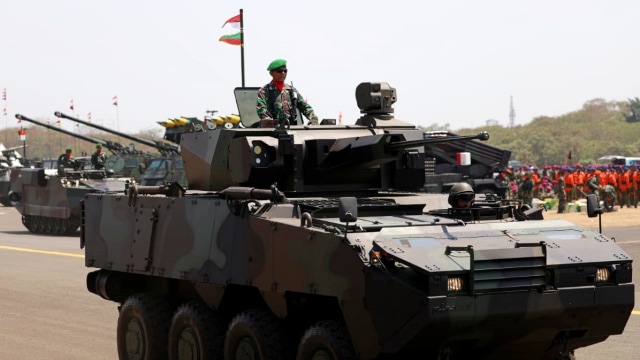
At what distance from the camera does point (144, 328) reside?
42.1ft

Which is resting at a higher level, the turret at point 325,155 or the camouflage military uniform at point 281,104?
the camouflage military uniform at point 281,104

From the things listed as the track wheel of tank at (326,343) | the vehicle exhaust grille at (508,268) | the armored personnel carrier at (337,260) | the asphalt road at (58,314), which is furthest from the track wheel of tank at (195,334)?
the vehicle exhaust grille at (508,268)

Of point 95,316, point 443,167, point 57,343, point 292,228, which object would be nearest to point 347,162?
point 292,228

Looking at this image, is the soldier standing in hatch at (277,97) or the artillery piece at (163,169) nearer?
the soldier standing in hatch at (277,97)

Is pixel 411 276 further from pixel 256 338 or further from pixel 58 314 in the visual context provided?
pixel 58 314

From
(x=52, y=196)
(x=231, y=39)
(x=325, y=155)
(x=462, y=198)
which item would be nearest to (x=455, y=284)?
(x=462, y=198)

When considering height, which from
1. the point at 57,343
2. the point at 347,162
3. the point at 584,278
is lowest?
the point at 57,343

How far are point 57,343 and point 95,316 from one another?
92.6 inches

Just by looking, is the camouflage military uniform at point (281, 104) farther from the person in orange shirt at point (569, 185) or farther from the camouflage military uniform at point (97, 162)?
the person in orange shirt at point (569, 185)

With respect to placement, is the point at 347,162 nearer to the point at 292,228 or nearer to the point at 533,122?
the point at 292,228

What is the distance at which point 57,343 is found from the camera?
49.6 ft

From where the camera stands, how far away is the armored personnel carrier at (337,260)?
9.57 m

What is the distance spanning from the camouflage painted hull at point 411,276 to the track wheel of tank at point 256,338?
130 millimetres

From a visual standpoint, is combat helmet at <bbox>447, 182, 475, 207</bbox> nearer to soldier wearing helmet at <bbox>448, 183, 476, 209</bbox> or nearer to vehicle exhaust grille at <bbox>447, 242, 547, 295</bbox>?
soldier wearing helmet at <bbox>448, 183, 476, 209</bbox>
